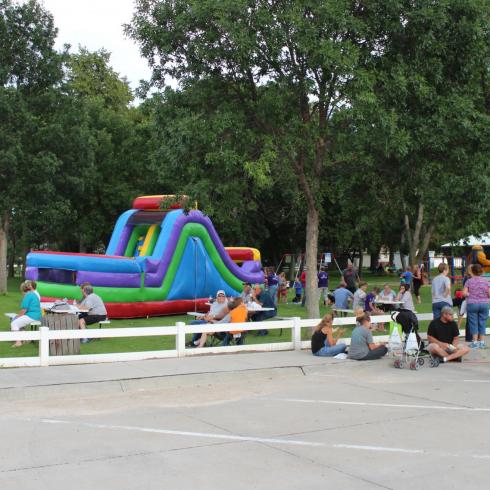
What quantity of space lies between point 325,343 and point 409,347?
1.64 m

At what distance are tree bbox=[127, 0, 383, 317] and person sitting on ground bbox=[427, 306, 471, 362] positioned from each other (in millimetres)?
3485

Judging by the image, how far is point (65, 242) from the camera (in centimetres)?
5100

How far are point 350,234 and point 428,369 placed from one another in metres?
33.6

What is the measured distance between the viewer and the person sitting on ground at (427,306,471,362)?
12.2m

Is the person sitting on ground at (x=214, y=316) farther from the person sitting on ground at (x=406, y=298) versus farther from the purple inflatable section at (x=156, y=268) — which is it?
the purple inflatable section at (x=156, y=268)

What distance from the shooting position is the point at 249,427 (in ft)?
25.0

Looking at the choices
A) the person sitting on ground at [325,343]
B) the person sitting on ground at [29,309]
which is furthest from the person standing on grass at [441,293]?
the person sitting on ground at [29,309]

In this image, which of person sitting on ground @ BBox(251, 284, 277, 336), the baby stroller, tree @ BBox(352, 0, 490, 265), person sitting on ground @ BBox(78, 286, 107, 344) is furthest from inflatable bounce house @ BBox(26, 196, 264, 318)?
the baby stroller

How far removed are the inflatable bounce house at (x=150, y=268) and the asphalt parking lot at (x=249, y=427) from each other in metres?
7.79

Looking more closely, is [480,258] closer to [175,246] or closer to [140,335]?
[175,246]

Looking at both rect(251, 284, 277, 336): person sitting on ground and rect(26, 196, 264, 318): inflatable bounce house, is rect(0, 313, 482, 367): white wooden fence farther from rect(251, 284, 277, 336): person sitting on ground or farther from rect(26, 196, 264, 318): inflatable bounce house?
rect(26, 196, 264, 318): inflatable bounce house

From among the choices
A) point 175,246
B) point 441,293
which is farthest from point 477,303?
point 175,246

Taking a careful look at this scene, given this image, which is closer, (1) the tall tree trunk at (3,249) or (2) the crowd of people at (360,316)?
(2) the crowd of people at (360,316)

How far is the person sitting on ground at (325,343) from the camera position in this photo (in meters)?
12.5
